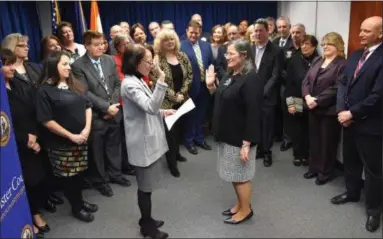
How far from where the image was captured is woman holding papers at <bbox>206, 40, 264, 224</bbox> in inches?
92.7

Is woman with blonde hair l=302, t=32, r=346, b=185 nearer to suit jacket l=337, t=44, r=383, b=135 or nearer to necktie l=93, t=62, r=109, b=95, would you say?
suit jacket l=337, t=44, r=383, b=135

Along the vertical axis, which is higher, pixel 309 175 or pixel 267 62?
pixel 267 62

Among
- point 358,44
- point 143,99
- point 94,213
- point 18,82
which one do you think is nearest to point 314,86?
point 358,44

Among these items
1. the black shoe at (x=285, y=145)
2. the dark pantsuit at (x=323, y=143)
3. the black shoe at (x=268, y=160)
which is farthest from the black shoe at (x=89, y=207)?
the black shoe at (x=285, y=145)

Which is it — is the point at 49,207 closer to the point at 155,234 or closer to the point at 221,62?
the point at 155,234

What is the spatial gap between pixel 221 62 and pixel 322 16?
4.05 feet

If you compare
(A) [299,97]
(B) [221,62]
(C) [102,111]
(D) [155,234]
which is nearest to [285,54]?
(A) [299,97]

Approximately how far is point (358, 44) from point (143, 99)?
2275mm

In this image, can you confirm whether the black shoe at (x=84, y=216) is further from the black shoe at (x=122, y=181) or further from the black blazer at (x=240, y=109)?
the black blazer at (x=240, y=109)

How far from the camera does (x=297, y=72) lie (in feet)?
11.8

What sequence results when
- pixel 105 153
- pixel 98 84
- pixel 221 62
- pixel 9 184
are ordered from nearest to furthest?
pixel 9 184, pixel 98 84, pixel 105 153, pixel 221 62

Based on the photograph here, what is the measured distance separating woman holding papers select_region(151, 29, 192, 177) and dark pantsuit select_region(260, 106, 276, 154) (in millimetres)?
862

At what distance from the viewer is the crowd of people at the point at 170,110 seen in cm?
236

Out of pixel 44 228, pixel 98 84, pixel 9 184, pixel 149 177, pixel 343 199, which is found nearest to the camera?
pixel 9 184
